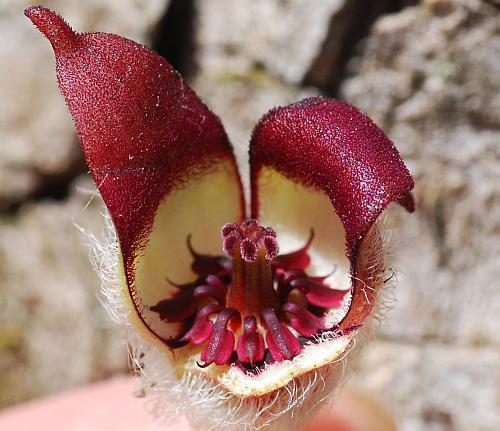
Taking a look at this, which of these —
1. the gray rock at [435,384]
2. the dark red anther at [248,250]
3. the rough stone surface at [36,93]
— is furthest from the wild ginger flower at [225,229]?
the rough stone surface at [36,93]

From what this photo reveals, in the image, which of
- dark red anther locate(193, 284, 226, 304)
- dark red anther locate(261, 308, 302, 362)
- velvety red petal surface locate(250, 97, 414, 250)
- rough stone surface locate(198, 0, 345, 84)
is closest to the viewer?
velvety red petal surface locate(250, 97, 414, 250)

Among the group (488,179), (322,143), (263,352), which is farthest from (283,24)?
(263,352)

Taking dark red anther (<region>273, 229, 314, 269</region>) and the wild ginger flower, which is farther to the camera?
dark red anther (<region>273, 229, 314, 269</region>)

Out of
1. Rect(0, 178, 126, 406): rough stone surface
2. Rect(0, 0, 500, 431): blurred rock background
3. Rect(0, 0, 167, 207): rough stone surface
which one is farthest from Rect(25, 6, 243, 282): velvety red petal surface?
Rect(0, 178, 126, 406): rough stone surface

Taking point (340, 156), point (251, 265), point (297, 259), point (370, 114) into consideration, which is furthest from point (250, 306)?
point (370, 114)

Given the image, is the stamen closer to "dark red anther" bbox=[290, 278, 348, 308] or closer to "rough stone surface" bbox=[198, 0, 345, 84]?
"dark red anther" bbox=[290, 278, 348, 308]

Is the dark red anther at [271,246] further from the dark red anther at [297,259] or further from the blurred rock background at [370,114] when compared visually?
the blurred rock background at [370,114]
